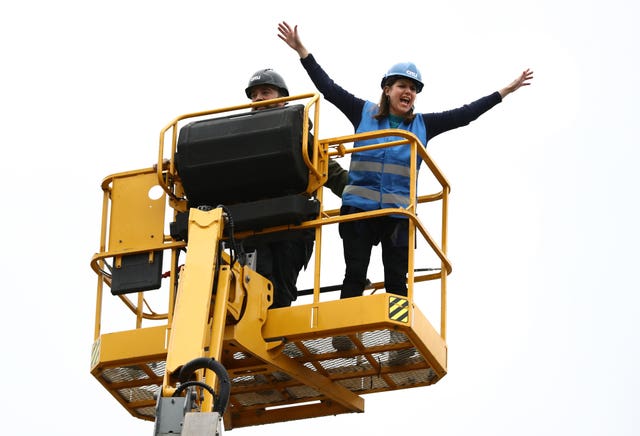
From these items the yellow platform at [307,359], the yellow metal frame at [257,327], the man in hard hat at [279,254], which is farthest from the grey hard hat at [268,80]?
the yellow platform at [307,359]

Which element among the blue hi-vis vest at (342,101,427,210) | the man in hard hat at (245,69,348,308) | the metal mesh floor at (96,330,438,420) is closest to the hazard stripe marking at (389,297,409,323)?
the metal mesh floor at (96,330,438,420)

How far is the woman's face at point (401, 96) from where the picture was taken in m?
14.4

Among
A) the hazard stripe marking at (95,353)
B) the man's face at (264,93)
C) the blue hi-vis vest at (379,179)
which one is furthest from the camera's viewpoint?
the man's face at (264,93)

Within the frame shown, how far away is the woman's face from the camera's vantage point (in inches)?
569

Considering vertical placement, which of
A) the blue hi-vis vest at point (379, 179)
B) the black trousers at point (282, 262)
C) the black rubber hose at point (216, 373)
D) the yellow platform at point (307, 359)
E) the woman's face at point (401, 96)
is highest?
the woman's face at point (401, 96)

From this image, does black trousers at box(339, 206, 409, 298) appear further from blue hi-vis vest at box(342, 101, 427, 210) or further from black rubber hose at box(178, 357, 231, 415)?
black rubber hose at box(178, 357, 231, 415)

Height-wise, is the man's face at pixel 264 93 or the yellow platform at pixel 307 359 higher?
the man's face at pixel 264 93

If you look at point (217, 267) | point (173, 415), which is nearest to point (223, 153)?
point (217, 267)

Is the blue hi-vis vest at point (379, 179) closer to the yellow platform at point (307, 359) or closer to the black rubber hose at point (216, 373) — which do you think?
the yellow platform at point (307, 359)

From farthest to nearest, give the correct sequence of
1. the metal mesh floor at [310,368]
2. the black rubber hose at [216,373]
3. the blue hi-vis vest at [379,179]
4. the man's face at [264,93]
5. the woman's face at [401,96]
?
the man's face at [264,93] → the woman's face at [401,96] → the blue hi-vis vest at [379,179] → the metal mesh floor at [310,368] → the black rubber hose at [216,373]

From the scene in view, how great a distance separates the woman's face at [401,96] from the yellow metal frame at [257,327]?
1.00 feet

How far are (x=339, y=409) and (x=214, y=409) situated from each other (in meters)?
4.41

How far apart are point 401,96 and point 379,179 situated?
941mm

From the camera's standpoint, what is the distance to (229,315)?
13.0 metres
